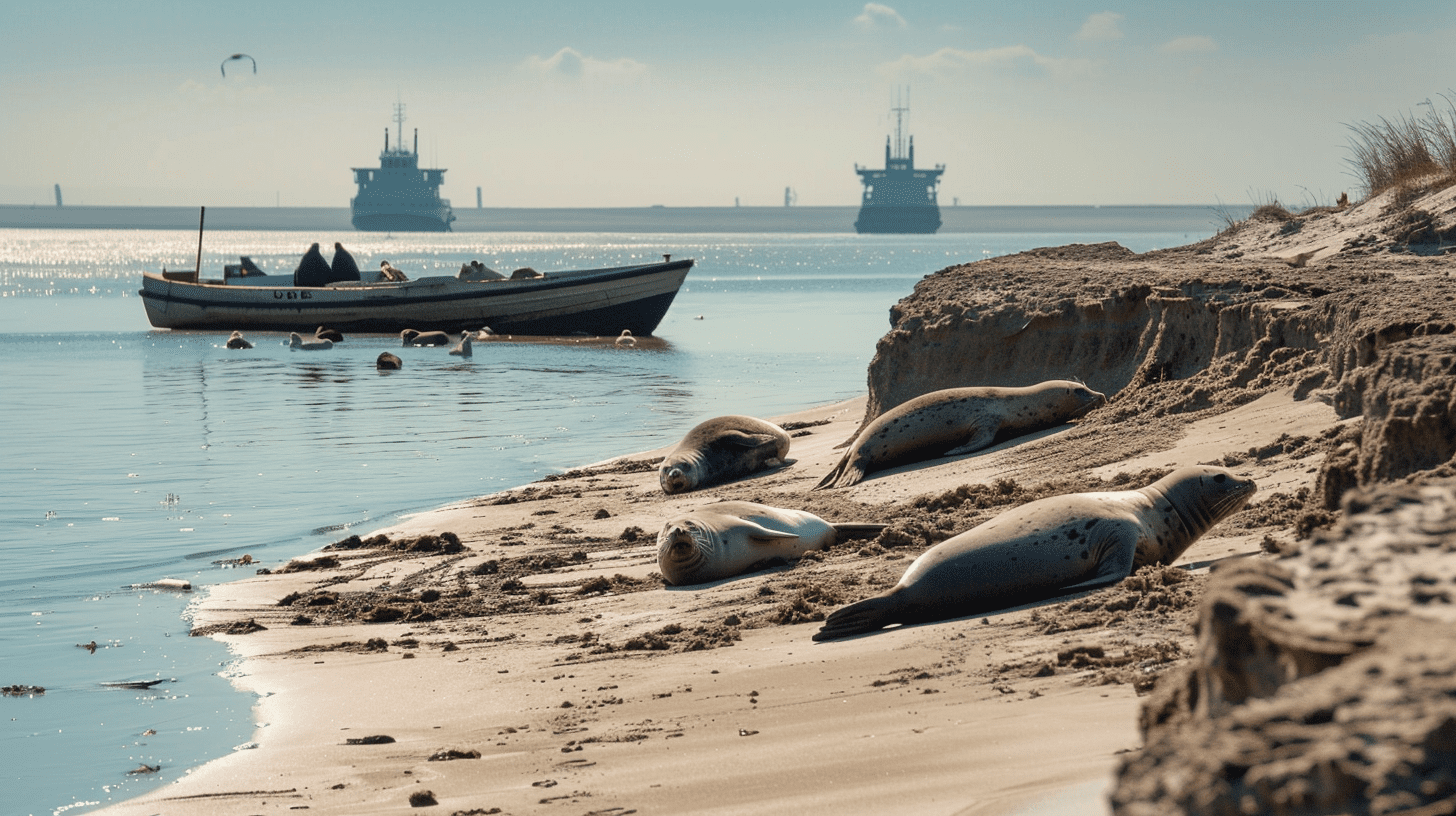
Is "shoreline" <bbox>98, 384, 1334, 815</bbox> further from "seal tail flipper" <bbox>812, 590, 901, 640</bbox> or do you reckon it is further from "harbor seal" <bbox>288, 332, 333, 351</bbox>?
"harbor seal" <bbox>288, 332, 333, 351</bbox>

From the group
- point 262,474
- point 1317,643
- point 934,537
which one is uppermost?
point 1317,643

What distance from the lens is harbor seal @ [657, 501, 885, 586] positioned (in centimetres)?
657

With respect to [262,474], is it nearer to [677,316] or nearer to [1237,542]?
[1237,542]

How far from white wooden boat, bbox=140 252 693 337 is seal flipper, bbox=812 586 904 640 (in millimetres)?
28360

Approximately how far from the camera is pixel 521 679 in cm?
508

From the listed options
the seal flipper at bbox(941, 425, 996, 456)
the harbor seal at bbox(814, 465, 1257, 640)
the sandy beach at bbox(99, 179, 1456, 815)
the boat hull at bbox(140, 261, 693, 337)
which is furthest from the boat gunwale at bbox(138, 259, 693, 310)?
the harbor seal at bbox(814, 465, 1257, 640)

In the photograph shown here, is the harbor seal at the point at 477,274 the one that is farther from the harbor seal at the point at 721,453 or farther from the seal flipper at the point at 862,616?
the seal flipper at the point at 862,616

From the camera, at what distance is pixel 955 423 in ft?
30.3

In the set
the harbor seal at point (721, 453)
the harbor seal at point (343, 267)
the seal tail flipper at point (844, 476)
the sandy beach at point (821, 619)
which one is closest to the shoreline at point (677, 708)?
the sandy beach at point (821, 619)

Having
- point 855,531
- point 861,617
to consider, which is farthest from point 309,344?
point 861,617

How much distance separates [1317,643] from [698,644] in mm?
3627

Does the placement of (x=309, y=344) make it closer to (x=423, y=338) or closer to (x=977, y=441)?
(x=423, y=338)

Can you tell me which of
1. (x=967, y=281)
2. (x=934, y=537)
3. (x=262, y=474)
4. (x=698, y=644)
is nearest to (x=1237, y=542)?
(x=934, y=537)

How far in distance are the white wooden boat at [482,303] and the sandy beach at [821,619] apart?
22333 mm
